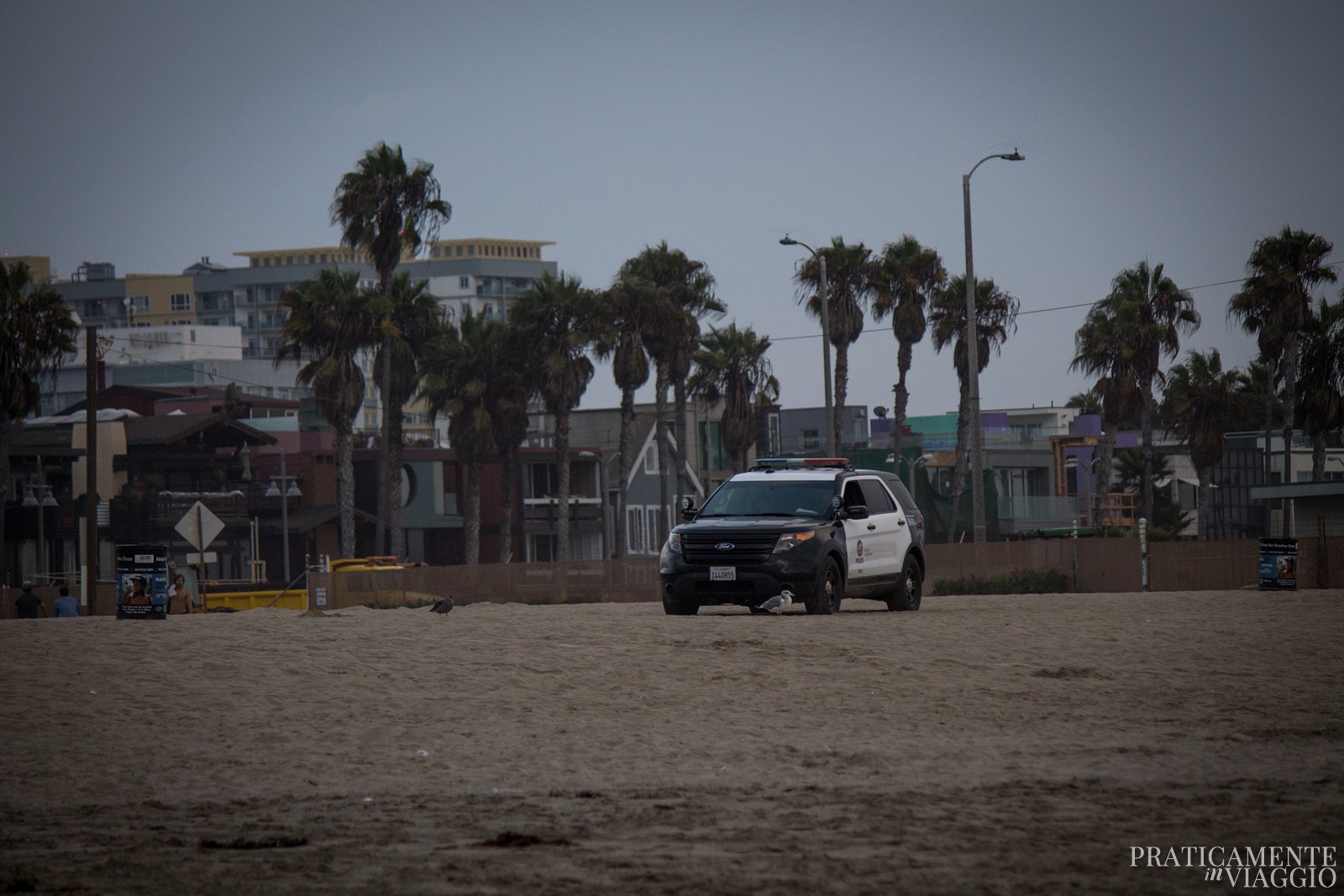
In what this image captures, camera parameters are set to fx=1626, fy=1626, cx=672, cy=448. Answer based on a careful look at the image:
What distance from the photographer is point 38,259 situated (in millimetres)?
170250

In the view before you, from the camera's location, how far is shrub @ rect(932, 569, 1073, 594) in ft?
121

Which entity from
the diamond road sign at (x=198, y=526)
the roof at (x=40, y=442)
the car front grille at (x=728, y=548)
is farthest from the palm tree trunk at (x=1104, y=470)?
the car front grille at (x=728, y=548)

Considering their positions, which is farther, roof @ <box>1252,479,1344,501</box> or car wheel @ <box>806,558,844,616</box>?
roof @ <box>1252,479,1344,501</box>

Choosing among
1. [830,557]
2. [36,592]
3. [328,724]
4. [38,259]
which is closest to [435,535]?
[36,592]

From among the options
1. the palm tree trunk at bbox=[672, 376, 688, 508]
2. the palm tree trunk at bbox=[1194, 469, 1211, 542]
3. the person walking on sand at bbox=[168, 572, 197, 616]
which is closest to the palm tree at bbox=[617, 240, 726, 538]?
the palm tree trunk at bbox=[672, 376, 688, 508]

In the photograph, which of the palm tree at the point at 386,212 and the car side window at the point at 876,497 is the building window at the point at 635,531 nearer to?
the palm tree at the point at 386,212

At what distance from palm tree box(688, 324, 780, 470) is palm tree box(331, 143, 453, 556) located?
15.2 m

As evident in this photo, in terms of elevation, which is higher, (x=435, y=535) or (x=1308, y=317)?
(x=1308, y=317)

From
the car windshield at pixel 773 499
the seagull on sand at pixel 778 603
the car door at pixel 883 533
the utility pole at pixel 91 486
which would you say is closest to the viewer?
the seagull on sand at pixel 778 603

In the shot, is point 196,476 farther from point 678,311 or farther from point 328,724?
point 328,724

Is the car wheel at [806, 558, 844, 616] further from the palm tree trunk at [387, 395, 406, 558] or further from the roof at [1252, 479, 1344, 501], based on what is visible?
the palm tree trunk at [387, 395, 406, 558]

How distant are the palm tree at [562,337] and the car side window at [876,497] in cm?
4567

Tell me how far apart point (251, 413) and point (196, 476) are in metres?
26.8

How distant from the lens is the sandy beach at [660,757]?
21.8ft
